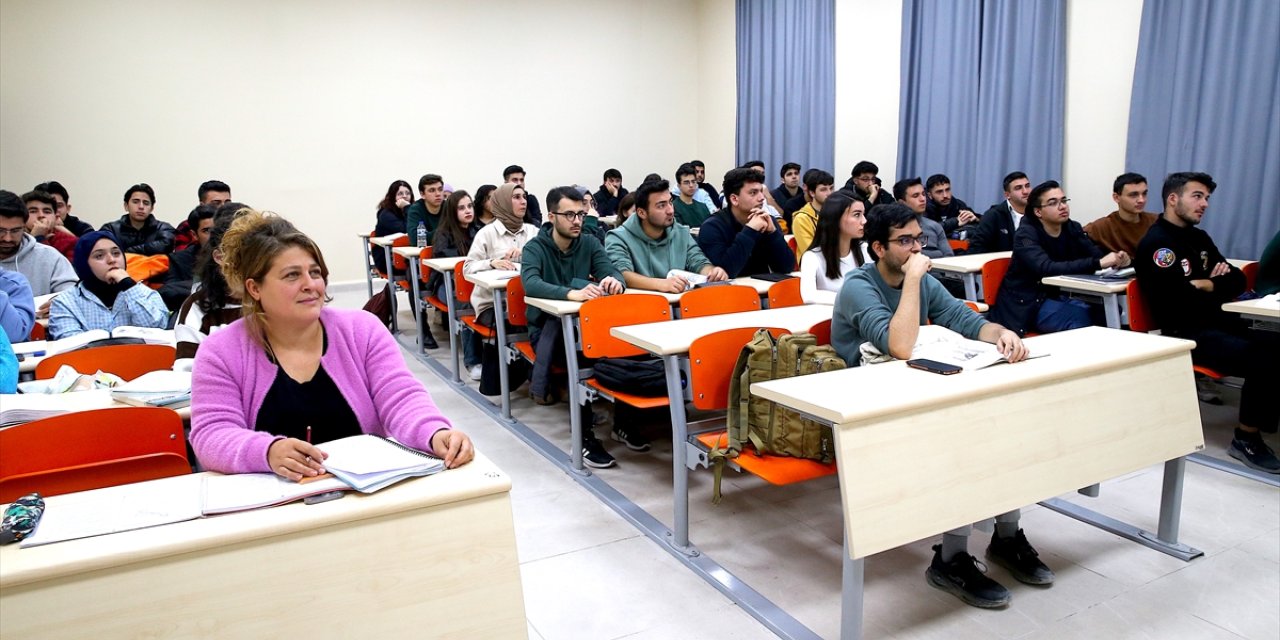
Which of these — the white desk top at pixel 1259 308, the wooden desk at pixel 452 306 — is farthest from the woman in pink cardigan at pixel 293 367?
the white desk top at pixel 1259 308

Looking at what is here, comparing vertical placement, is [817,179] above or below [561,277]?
above

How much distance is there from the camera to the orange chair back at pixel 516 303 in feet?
12.9

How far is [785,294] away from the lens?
144 inches

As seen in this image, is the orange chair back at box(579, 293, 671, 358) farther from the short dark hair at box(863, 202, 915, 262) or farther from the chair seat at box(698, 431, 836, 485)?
the short dark hair at box(863, 202, 915, 262)

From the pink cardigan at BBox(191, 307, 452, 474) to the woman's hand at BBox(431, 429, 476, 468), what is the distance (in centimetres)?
7

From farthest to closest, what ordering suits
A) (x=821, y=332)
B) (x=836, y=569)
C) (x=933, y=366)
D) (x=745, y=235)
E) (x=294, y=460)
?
1. (x=745, y=235)
2. (x=821, y=332)
3. (x=836, y=569)
4. (x=933, y=366)
5. (x=294, y=460)

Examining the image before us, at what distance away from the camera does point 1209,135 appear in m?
4.98

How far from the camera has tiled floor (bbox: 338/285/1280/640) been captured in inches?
87.2

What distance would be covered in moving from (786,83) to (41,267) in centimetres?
689

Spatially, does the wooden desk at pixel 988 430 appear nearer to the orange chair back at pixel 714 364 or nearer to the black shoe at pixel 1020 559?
the black shoe at pixel 1020 559

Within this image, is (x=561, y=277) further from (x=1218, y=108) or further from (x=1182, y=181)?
(x=1218, y=108)

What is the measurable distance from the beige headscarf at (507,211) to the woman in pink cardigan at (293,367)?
10.3 feet

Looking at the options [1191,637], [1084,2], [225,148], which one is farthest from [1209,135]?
[225,148]

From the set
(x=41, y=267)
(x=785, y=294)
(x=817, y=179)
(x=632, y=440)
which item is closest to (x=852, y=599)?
(x=632, y=440)
